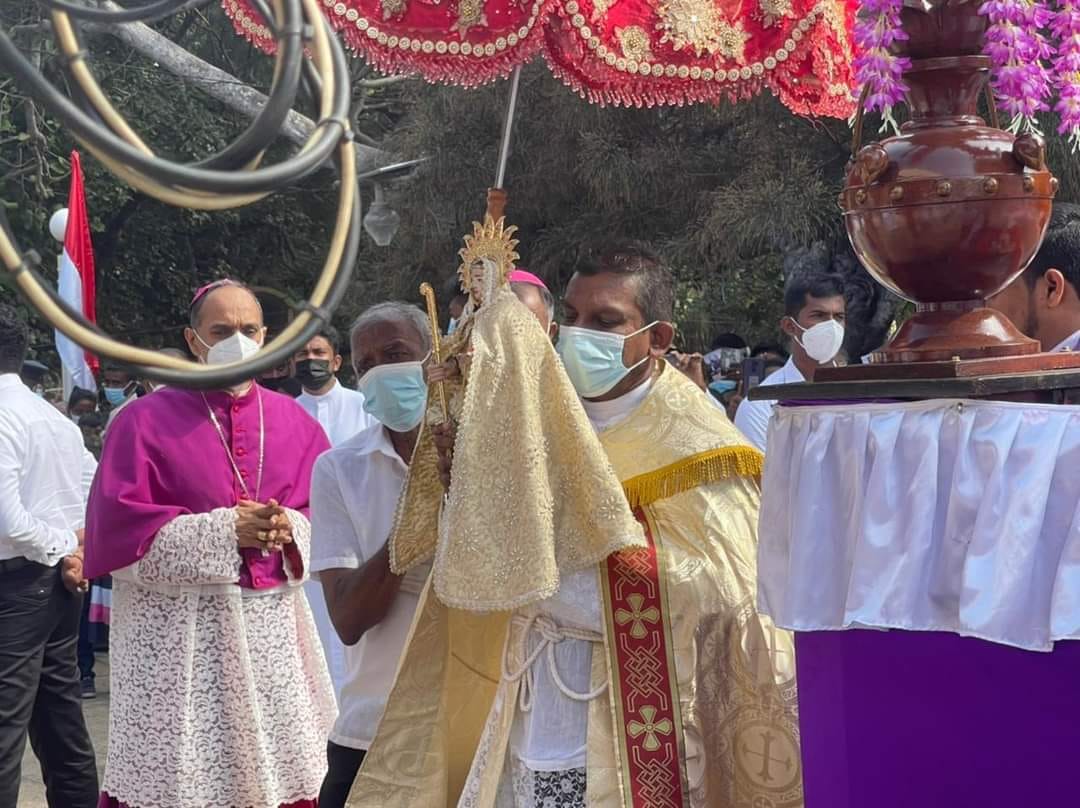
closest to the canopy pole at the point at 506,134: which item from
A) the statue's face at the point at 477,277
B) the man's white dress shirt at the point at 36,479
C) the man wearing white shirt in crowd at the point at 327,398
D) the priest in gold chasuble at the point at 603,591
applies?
the statue's face at the point at 477,277

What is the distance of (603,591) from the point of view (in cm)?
358

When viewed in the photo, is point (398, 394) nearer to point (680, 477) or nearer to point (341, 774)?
point (680, 477)

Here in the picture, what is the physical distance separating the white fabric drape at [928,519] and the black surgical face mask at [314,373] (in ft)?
16.0

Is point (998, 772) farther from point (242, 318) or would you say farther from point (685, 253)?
point (685, 253)

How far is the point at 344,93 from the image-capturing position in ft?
6.69

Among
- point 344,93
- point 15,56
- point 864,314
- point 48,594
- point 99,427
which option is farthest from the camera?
point 99,427

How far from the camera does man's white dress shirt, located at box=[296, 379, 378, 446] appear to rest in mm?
7582

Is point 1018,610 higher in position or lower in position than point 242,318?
lower

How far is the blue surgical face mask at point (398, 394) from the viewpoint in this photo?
4.21 m

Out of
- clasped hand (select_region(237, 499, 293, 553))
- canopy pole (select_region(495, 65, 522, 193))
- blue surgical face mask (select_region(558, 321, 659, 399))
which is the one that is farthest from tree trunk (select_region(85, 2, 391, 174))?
blue surgical face mask (select_region(558, 321, 659, 399))

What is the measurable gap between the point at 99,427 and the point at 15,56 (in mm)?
10739

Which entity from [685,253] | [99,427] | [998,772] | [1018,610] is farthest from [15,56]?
[99,427]

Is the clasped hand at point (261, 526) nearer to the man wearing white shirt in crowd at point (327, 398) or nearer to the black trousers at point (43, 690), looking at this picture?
the black trousers at point (43, 690)

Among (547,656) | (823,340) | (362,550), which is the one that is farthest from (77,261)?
(547,656)
